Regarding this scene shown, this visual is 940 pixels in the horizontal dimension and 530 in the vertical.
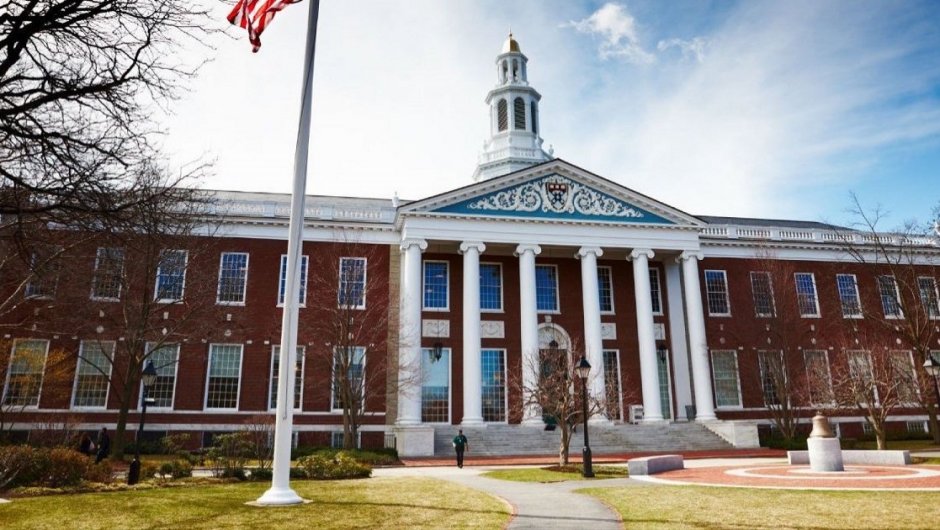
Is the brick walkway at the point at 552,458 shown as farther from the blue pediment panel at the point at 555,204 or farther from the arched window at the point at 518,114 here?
the arched window at the point at 518,114

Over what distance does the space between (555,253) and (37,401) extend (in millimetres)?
28490

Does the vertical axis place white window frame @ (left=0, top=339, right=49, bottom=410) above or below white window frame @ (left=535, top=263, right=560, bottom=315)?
below

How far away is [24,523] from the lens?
10.5 meters

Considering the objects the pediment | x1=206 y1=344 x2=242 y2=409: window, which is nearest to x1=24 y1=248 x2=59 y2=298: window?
x1=206 y1=344 x2=242 y2=409: window

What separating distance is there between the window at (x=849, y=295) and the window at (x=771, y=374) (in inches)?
298

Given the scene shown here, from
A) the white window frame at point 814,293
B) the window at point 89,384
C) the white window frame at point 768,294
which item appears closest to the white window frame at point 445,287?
the window at point 89,384

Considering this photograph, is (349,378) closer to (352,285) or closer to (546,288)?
(352,285)

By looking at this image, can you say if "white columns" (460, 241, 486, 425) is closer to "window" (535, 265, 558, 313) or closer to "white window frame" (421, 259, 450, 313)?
"white window frame" (421, 259, 450, 313)

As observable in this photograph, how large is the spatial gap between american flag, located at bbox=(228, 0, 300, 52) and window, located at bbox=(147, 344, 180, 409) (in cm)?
2434

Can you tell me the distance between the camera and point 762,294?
130 ft

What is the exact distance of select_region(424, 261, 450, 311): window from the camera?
3684 centimetres

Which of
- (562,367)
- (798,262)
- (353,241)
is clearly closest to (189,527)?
(562,367)

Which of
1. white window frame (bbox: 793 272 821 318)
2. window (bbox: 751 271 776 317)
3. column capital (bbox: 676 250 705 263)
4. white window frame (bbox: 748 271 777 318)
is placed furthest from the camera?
white window frame (bbox: 793 272 821 318)

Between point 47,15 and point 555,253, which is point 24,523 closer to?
point 47,15
